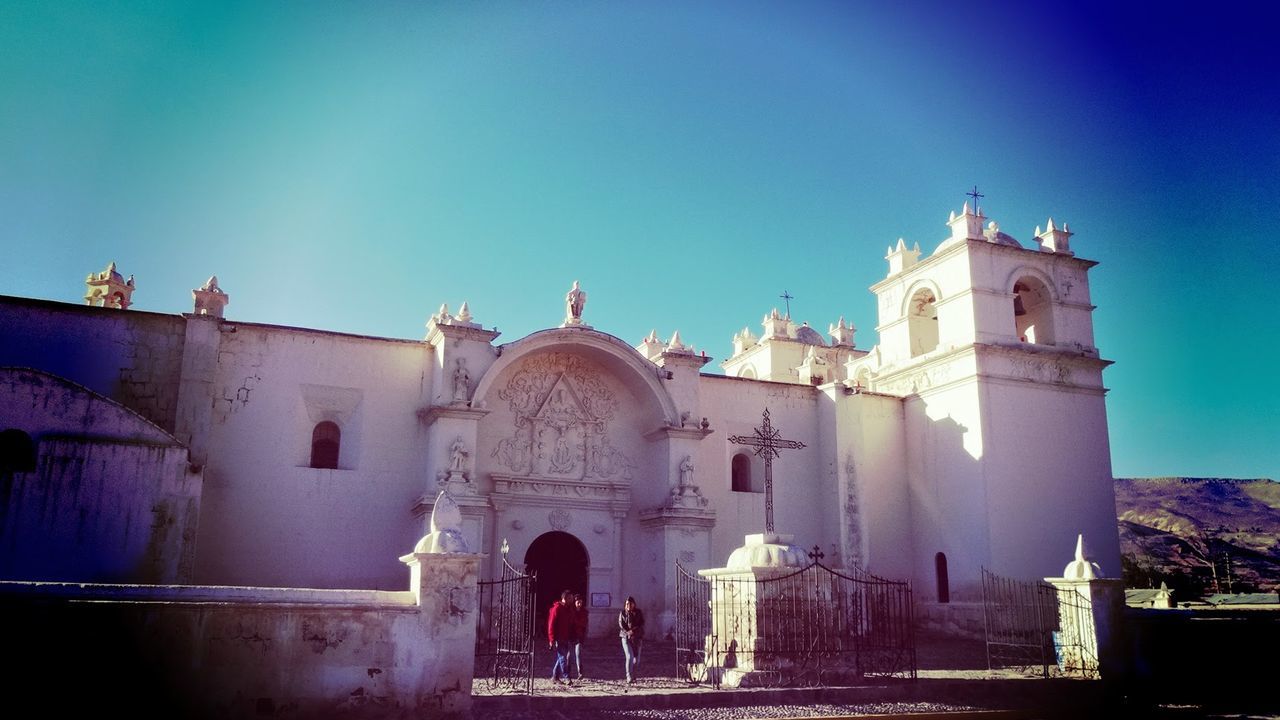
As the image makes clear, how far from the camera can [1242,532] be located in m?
Result: 63.3

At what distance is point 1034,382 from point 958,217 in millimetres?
4898

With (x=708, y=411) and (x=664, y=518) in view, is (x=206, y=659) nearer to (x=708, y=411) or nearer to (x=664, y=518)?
(x=664, y=518)

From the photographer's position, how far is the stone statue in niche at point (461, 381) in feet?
64.3

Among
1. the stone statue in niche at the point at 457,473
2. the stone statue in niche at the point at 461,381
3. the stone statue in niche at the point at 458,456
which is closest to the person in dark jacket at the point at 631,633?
the stone statue in niche at the point at 457,473

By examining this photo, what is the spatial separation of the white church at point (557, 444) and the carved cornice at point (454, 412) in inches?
1.5

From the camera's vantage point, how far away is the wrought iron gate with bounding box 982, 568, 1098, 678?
47.2 ft

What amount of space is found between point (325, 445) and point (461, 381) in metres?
3.30

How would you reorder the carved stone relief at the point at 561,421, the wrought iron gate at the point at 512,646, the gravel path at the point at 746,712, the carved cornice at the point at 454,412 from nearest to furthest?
the gravel path at the point at 746,712 < the wrought iron gate at the point at 512,646 < the carved cornice at the point at 454,412 < the carved stone relief at the point at 561,421

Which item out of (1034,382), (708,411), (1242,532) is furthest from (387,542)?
(1242,532)

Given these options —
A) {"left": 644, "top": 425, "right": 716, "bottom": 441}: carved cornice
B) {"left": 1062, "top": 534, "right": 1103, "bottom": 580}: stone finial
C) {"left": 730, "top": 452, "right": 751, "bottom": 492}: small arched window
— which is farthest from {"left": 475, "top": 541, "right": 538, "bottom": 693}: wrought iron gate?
{"left": 1062, "top": 534, "right": 1103, "bottom": 580}: stone finial

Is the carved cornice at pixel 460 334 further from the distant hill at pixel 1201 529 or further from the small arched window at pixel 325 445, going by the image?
the distant hill at pixel 1201 529

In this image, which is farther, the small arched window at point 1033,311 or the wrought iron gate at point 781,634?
the small arched window at point 1033,311

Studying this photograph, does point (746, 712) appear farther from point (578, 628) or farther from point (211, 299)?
point (211, 299)

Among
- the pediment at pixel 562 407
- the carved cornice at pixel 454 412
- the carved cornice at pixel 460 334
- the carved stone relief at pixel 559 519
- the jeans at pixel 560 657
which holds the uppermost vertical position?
the carved cornice at pixel 460 334
